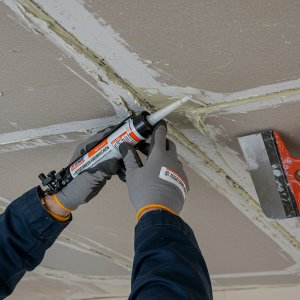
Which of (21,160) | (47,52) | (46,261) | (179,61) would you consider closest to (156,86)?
(179,61)

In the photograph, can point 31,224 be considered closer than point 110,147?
No

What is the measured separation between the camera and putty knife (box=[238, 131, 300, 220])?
80 centimetres

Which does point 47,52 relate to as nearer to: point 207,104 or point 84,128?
point 84,128

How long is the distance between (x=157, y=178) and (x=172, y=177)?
0.04 meters

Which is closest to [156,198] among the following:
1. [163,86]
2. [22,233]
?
[163,86]

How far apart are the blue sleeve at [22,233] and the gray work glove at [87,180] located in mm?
94

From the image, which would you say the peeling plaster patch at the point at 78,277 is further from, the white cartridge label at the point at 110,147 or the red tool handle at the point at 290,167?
the red tool handle at the point at 290,167

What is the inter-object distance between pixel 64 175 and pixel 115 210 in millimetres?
419

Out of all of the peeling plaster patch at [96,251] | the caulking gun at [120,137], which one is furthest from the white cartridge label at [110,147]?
the peeling plaster patch at [96,251]

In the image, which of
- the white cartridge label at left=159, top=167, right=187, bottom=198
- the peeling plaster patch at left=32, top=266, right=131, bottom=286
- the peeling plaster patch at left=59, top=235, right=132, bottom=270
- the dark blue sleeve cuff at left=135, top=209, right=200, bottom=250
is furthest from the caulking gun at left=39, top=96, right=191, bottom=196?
the peeling plaster patch at left=32, top=266, right=131, bottom=286

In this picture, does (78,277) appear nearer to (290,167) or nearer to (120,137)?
(120,137)

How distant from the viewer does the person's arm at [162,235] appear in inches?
23.4

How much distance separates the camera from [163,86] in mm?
730

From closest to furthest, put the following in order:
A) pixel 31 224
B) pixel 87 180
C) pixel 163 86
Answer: pixel 163 86, pixel 87 180, pixel 31 224
